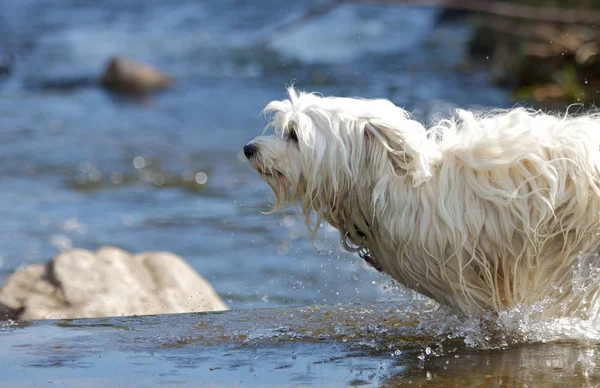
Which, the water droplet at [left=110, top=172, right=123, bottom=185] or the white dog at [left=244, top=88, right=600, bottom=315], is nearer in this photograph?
the white dog at [left=244, top=88, right=600, bottom=315]

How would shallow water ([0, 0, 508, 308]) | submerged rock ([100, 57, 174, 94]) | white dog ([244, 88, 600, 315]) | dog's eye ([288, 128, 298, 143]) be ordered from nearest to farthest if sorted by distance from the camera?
white dog ([244, 88, 600, 315]), dog's eye ([288, 128, 298, 143]), shallow water ([0, 0, 508, 308]), submerged rock ([100, 57, 174, 94])

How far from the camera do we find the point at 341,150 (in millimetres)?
4559

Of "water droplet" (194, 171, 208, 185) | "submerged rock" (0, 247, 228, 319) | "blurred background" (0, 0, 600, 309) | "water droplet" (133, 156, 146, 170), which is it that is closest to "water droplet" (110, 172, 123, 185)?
"blurred background" (0, 0, 600, 309)

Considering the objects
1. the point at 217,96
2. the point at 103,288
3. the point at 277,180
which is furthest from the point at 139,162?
the point at 277,180

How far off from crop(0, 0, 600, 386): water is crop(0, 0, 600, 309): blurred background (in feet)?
0.13

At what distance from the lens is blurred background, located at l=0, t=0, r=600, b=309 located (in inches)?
363

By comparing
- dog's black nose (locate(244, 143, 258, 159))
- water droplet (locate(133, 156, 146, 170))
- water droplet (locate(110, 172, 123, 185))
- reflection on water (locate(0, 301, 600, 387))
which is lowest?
reflection on water (locate(0, 301, 600, 387))

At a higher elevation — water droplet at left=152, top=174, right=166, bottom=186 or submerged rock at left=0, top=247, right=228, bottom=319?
water droplet at left=152, top=174, right=166, bottom=186

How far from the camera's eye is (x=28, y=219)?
403 inches

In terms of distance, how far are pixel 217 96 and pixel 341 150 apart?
12595 millimetres

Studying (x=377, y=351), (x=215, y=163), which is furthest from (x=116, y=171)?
(x=377, y=351)

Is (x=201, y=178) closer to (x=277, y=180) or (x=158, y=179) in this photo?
(x=158, y=179)

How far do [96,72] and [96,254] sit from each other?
13.7 metres

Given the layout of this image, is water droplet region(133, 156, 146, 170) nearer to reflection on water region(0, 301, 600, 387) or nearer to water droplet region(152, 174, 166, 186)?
water droplet region(152, 174, 166, 186)
